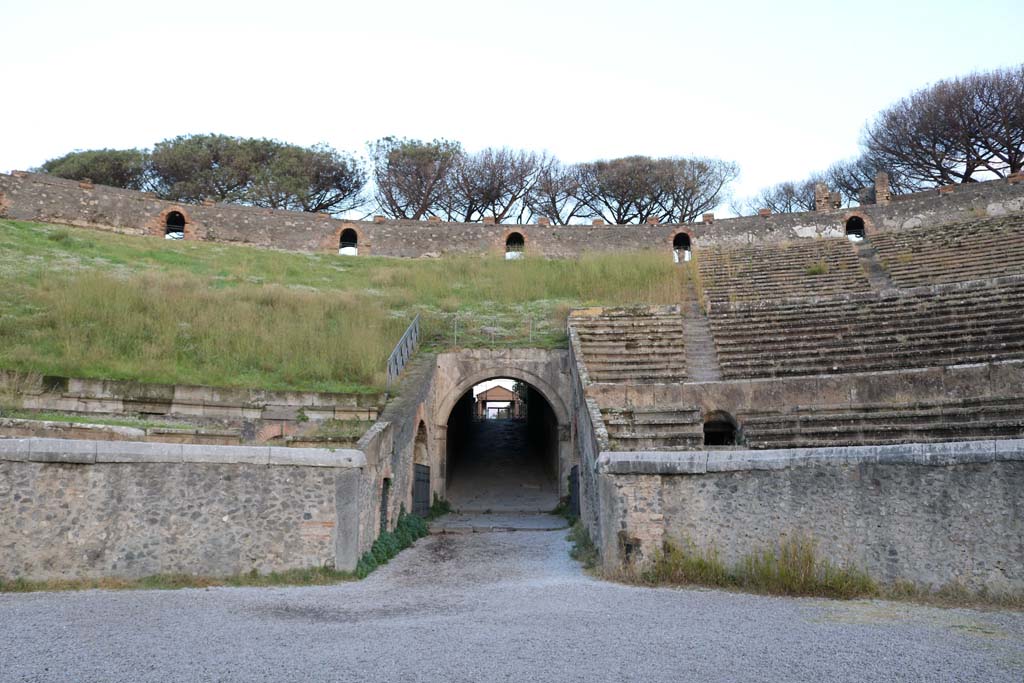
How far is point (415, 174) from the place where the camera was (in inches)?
1577

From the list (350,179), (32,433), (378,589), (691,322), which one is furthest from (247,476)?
(350,179)

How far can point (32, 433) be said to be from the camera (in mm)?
10938

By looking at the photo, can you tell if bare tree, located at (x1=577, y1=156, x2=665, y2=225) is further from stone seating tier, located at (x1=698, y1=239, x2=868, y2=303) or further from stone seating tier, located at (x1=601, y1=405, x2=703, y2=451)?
stone seating tier, located at (x1=601, y1=405, x2=703, y2=451)

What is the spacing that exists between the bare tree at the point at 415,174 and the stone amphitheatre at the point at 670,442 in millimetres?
19233

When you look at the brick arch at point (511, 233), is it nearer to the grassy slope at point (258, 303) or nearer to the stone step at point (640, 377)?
the grassy slope at point (258, 303)

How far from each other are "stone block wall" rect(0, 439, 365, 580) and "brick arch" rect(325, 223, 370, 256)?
2048cm

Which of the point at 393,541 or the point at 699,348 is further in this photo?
the point at 699,348

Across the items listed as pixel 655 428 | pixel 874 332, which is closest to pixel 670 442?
pixel 655 428

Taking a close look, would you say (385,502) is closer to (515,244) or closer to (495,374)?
(495,374)

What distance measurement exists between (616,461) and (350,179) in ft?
115

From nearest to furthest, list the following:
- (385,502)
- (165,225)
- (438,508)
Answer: (385,502) < (438,508) < (165,225)

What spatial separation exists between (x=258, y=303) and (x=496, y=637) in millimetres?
15133

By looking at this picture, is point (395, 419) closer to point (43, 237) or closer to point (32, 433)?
point (32, 433)

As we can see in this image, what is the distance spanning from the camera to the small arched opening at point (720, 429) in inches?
522
